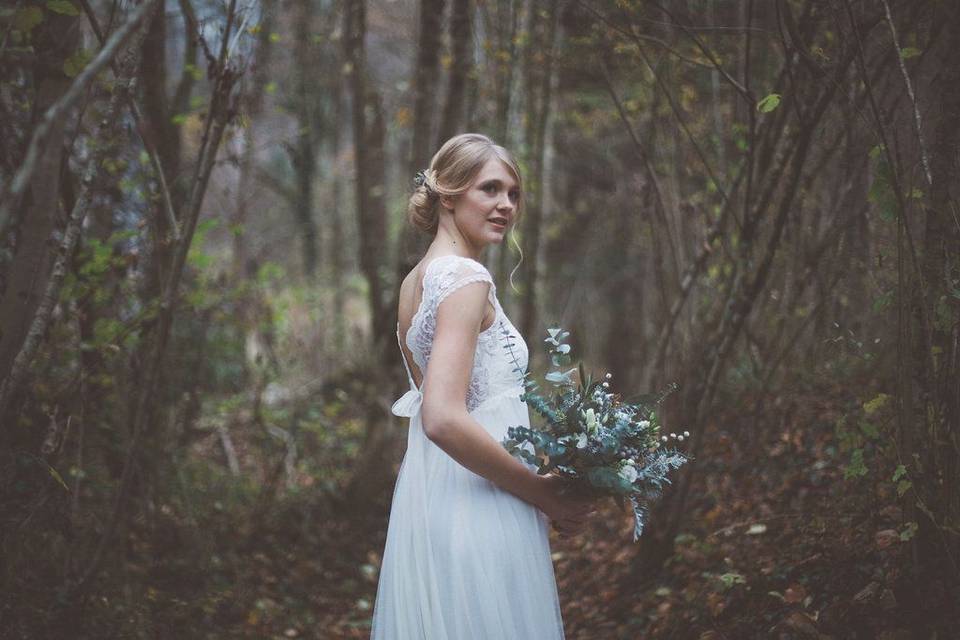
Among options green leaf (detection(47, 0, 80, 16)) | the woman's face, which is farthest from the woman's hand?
green leaf (detection(47, 0, 80, 16))

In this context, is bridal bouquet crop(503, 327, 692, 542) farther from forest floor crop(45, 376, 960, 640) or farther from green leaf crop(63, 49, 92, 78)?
green leaf crop(63, 49, 92, 78)

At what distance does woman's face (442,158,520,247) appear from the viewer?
7.63 ft

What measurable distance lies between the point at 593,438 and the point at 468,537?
1.57ft

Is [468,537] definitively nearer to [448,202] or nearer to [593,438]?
[593,438]

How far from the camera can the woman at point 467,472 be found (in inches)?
78.2

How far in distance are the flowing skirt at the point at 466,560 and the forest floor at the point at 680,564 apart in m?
1.22

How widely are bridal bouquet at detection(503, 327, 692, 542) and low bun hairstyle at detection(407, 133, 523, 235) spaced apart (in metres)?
0.60

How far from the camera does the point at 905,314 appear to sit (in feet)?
7.71

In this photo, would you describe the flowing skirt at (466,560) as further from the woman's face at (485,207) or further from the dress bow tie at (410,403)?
the woman's face at (485,207)

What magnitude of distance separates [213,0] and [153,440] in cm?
276

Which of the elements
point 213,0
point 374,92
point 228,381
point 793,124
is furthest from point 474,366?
point 374,92

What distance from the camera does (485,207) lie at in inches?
91.7

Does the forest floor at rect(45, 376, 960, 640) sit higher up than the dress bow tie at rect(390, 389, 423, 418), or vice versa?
the dress bow tie at rect(390, 389, 423, 418)

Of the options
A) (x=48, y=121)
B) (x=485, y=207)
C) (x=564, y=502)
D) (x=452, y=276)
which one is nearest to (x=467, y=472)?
(x=564, y=502)
